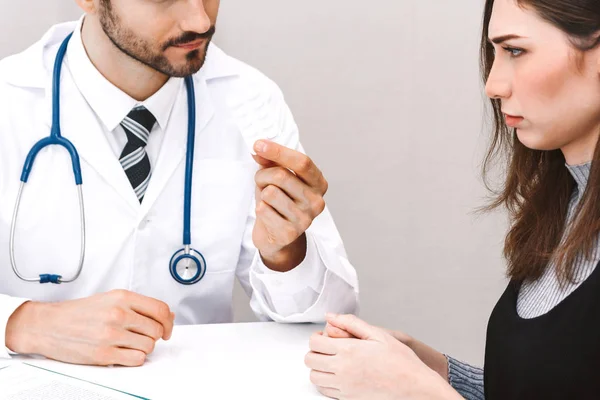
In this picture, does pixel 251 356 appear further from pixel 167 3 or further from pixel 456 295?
pixel 456 295

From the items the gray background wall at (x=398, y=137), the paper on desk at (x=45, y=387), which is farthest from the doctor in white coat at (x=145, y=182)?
the gray background wall at (x=398, y=137)

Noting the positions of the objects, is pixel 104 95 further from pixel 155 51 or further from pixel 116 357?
pixel 116 357

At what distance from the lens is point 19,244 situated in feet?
4.24

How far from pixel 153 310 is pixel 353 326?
30 centimetres

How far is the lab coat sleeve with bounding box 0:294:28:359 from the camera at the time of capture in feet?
3.49

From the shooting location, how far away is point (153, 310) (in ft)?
3.55

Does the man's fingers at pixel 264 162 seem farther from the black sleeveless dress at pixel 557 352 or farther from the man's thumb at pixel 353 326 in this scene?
the black sleeveless dress at pixel 557 352

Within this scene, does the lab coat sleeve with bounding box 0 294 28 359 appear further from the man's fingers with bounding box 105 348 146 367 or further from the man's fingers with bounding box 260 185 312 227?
the man's fingers with bounding box 260 185 312 227

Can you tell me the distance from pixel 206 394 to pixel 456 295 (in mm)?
1192

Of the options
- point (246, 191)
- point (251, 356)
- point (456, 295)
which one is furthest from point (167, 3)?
point (456, 295)

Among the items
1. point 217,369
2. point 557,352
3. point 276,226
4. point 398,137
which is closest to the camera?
point 557,352

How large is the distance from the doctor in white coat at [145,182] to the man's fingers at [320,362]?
23 cm

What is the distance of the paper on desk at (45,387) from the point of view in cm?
92

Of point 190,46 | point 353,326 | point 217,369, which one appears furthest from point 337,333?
point 190,46
